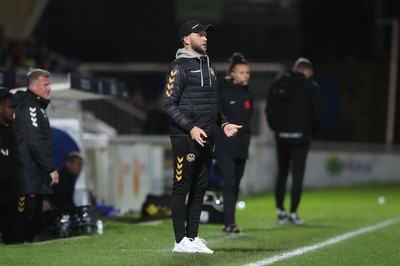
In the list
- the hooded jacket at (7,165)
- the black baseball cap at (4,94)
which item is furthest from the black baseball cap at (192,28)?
the hooded jacket at (7,165)

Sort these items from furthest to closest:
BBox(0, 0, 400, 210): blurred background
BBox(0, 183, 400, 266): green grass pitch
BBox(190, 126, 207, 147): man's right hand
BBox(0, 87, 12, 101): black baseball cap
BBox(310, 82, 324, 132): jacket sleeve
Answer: BBox(0, 0, 400, 210): blurred background < BBox(310, 82, 324, 132): jacket sleeve < BBox(0, 87, 12, 101): black baseball cap < BBox(190, 126, 207, 147): man's right hand < BBox(0, 183, 400, 266): green grass pitch

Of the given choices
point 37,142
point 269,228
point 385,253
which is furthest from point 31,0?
point 385,253

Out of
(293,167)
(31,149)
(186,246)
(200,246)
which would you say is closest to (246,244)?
(200,246)

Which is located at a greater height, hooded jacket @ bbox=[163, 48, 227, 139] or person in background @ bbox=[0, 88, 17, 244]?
hooded jacket @ bbox=[163, 48, 227, 139]

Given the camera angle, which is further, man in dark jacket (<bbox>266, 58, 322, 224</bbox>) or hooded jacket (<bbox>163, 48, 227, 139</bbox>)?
man in dark jacket (<bbox>266, 58, 322, 224</bbox>)

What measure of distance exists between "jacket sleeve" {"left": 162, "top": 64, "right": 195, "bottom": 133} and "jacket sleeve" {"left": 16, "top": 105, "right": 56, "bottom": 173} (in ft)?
6.14

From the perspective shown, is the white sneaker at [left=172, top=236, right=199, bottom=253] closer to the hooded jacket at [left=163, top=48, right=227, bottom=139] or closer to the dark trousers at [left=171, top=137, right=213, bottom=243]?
the dark trousers at [left=171, top=137, right=213, bottom=243]

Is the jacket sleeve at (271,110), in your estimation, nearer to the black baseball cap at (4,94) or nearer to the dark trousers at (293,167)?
the dark trousers at (293,167)

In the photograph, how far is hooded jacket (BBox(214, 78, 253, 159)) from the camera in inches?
494

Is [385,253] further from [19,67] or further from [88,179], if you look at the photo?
[19,67]

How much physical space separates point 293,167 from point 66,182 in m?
2.86

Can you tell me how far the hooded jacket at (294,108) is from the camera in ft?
46.6

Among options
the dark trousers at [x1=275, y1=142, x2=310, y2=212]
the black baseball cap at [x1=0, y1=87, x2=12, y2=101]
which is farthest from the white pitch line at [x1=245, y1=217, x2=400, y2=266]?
the black baseball cap at [x1=0, y1=87, x2=12, y2=101]

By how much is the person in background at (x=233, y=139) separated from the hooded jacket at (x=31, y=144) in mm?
2239
